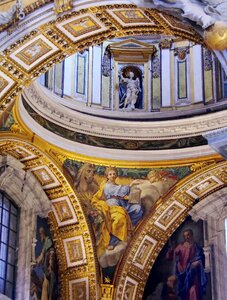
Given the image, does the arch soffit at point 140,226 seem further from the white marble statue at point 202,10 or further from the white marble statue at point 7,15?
the white marble statue at point 202,10

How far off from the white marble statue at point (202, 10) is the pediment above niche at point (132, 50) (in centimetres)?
775

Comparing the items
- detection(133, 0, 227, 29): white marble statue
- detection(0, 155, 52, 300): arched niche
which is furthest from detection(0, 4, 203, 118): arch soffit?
detection(0, 155, 52, 300): arched niche

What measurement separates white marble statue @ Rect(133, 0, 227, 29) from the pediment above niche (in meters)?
7.75

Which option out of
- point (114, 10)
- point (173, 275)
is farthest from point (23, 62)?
point (173, 275)

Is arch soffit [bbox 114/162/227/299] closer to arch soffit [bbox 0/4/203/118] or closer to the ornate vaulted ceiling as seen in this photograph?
the ornate vaulted ceiling

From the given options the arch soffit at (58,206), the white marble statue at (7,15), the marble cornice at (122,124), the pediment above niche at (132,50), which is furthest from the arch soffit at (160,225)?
the white marble statue at (7,15)

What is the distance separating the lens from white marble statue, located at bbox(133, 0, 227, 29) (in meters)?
13.3

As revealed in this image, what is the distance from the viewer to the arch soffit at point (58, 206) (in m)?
20.2

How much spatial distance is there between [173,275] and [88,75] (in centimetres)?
505

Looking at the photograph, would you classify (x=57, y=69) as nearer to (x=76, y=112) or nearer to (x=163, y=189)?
(x=76, y=112)

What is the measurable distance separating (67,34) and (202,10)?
3.58 meters

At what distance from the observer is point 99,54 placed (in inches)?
856

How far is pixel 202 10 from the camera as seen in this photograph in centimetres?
1348

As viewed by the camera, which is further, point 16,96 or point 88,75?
point 88,75
